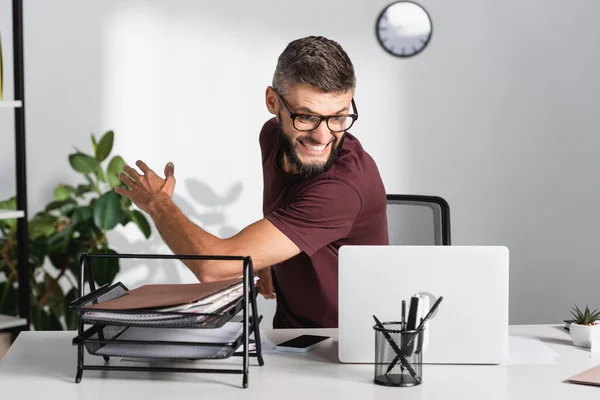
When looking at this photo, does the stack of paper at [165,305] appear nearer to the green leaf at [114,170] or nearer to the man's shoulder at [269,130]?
the man's shoulder at [269,130]

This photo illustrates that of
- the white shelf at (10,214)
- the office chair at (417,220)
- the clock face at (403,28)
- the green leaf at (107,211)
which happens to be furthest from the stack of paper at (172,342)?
the clock face at (403,28)

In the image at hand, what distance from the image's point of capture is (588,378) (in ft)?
4.81

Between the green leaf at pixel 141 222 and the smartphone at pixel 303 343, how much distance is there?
86.3 inches

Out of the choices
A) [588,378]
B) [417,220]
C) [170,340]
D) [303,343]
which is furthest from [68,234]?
[588,378]

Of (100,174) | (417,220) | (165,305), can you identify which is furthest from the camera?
(100,174)

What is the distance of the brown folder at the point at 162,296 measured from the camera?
1.43 metres

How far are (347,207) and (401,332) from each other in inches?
28.3

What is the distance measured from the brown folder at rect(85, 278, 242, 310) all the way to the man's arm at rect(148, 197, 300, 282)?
27 cm

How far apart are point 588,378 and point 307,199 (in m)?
0.85

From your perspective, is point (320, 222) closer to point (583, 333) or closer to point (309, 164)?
point (309, 164)

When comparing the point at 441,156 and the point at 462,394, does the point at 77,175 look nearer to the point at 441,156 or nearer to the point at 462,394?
the point at 441,156

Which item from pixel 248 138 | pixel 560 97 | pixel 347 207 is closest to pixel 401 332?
pixel 347 207

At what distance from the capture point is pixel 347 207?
2.13 m

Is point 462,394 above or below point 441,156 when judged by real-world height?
below
